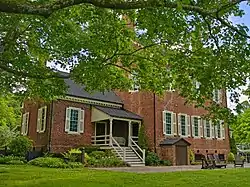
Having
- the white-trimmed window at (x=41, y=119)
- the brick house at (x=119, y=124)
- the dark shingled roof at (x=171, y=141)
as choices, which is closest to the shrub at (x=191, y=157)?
the brick house at (x=119, y=124)

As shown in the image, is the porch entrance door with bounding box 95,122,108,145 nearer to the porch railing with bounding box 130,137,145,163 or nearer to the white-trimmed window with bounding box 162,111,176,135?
the porch railing with bounding box 130,137,145,163

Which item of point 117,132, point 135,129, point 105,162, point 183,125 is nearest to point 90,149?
point 105,162

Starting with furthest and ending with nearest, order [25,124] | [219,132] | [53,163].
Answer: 1. [219,132]
2. [25,124]
3. [53,163]

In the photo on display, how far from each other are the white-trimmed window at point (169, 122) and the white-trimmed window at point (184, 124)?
74 cm

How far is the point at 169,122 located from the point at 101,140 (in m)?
6.08

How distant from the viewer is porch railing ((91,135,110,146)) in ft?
78.5

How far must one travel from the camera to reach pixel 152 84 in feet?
41.9

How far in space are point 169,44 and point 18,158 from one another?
14.8 metres

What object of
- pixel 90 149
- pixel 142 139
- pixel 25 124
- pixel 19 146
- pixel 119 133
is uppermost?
pixel 25 124

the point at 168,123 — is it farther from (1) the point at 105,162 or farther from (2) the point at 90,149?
(1) the point at 105,162

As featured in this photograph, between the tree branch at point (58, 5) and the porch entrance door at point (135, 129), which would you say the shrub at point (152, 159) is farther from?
the tree branch at point (58, 5)

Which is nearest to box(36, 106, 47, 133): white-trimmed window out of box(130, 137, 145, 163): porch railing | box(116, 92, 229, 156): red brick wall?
box(130, 137, 145, 163): porch railing

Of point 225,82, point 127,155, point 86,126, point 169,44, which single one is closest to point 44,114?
point 86,126

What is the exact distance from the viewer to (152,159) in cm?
2364
